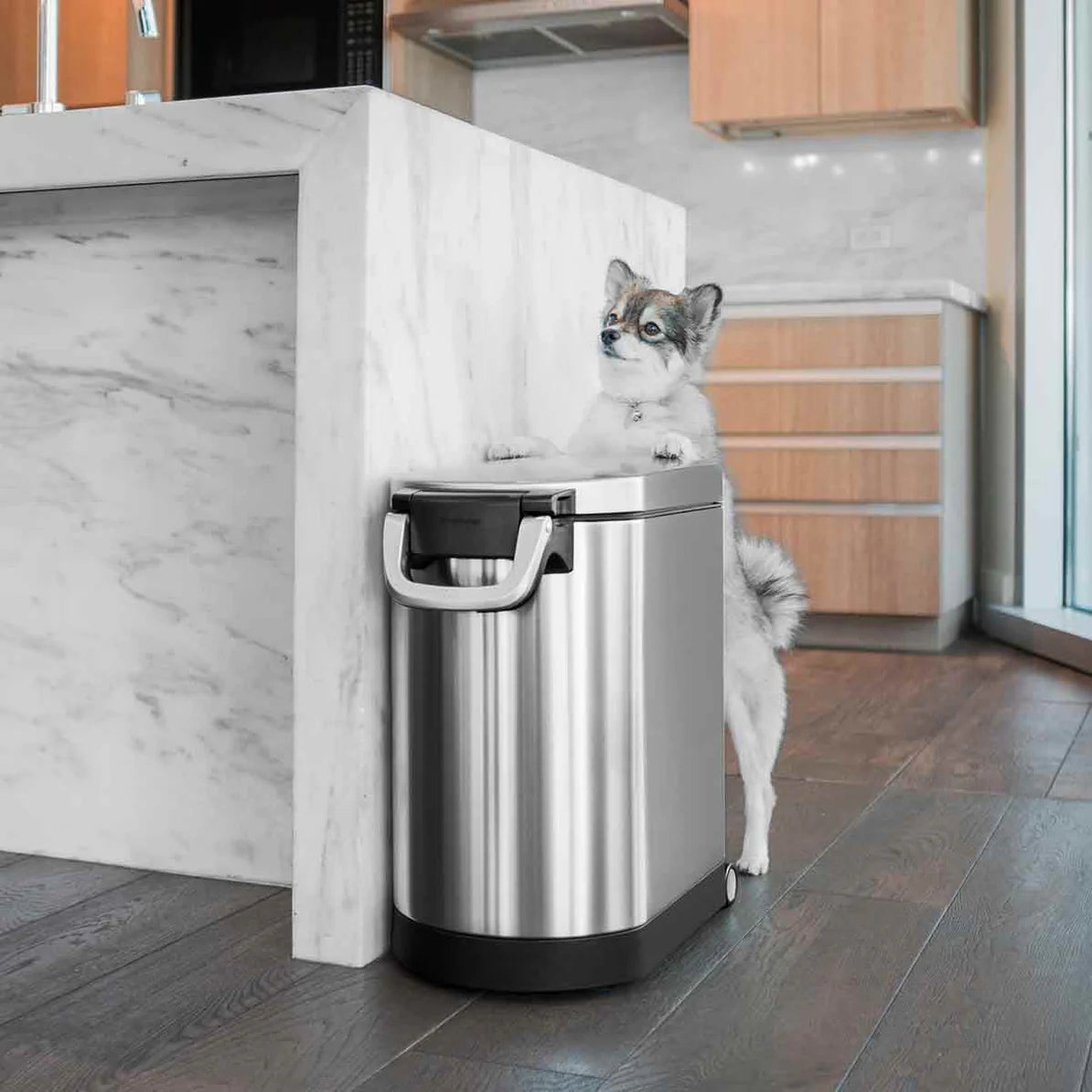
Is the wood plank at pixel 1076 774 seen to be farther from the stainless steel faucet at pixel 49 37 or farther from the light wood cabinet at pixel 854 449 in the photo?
the stainless steel faucet at pixel 49 37

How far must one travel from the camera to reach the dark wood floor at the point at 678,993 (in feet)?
4.66

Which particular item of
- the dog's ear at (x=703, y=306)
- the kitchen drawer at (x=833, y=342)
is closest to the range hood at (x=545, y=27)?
the kitchen drawer at (x=833, y=342)

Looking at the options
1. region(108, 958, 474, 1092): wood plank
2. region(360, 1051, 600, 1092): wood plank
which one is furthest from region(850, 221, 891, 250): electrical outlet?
region(360, 1051, 600, 1092): wood plank

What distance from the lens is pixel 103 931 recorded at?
5.96 feet

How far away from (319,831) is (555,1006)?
34cm

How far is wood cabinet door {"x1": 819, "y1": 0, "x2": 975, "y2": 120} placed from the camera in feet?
14.1

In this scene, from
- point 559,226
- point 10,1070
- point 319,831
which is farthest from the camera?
point 559,226

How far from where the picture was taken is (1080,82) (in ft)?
14.4

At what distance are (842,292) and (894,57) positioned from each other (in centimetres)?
77

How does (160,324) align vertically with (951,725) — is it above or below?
above

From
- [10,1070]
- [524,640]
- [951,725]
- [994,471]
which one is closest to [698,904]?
[524,640]

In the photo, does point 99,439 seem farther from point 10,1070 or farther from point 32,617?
point 10,1070

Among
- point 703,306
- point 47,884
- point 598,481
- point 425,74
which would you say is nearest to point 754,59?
point 425,74

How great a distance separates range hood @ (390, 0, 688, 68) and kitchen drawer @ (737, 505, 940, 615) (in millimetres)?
1574
